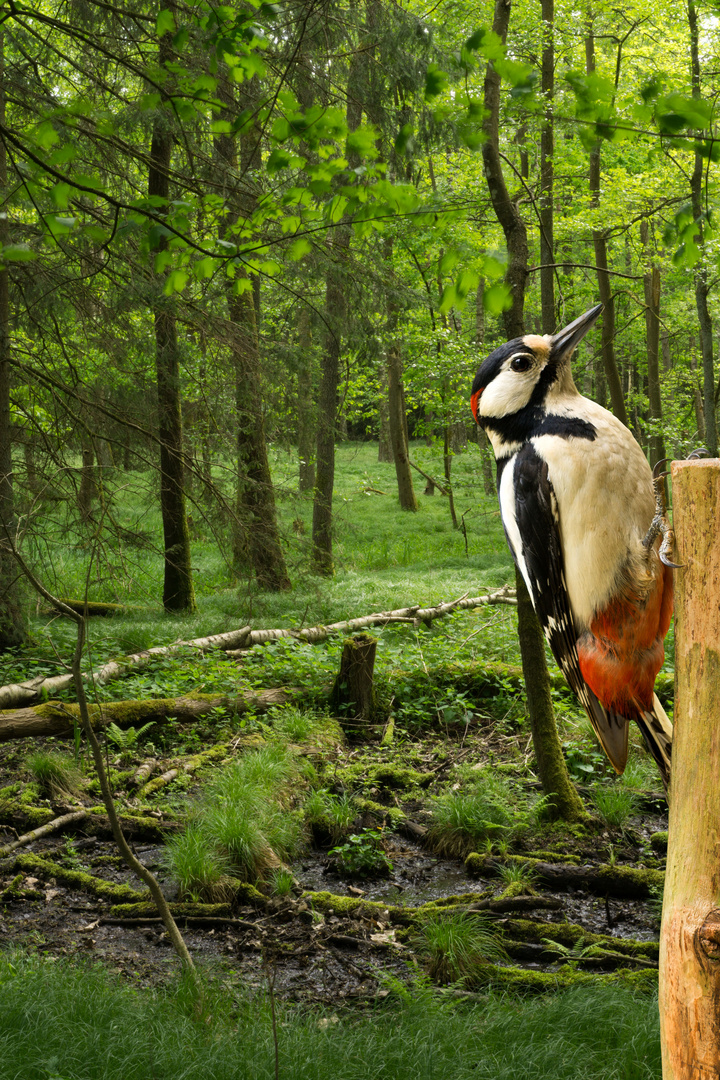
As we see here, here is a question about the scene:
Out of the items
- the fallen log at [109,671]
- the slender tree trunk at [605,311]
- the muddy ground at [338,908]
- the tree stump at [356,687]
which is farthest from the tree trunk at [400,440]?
the muddy ground at [338,908]

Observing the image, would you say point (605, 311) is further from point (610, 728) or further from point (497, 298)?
point (610, 728)

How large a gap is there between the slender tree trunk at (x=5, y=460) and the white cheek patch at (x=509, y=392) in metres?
4.72

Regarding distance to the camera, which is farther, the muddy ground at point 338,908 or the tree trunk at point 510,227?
the tree trunk at point 510,227

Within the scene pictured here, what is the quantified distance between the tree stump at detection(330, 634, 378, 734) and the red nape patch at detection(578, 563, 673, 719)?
5.11 m

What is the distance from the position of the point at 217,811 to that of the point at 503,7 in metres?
4.99

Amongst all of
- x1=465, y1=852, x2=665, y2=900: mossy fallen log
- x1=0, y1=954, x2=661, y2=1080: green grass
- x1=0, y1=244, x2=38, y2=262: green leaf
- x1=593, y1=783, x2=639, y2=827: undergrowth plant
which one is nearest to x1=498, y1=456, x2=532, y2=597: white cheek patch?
x1=0, y1=244, x2=38, y2=262: green leaf

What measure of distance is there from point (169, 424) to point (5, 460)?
1630 millimetres

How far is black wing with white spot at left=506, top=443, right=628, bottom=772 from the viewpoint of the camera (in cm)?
195

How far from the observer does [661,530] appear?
1.75m

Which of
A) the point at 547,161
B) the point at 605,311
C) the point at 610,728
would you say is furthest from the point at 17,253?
the point at 605,311

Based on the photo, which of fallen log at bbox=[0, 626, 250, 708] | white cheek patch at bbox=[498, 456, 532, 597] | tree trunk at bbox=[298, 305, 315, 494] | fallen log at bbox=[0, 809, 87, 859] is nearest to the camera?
white cheek patch at bbox=[498, 456, 532, 597]

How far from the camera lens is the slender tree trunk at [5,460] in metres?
6.39

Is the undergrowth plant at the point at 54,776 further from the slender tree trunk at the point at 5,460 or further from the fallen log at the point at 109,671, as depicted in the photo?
the slender tree trunk at the point at 5,460

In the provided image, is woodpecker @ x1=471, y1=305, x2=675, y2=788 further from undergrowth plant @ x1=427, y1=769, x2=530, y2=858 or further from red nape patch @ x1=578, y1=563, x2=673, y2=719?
undergrowth plant @ x1=427, y1=769, x2=530, y2=858
